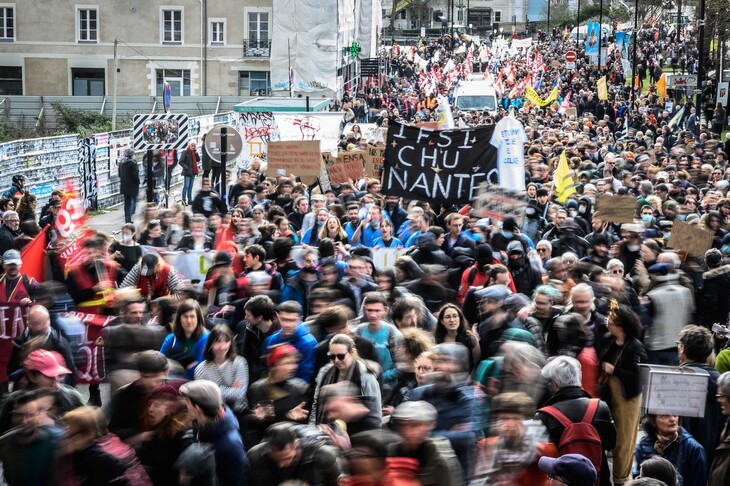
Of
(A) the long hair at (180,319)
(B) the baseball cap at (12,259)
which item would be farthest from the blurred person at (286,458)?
(B) the baseball cap at (12,259)

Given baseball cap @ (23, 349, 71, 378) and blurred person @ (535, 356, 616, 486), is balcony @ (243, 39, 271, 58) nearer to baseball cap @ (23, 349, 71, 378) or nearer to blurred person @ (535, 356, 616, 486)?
baseball cap @ (23, 349, 71, 378)

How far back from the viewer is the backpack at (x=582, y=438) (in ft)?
21.8

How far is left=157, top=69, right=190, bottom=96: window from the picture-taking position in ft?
185

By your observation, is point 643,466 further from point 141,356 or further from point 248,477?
point 141,356

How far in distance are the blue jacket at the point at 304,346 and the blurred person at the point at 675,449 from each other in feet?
7.18

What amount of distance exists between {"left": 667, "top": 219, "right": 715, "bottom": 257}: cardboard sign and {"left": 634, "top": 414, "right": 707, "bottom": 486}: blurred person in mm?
4924

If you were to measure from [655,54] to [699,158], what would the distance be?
4868 centimetres

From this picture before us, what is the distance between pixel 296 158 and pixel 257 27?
3884 cm

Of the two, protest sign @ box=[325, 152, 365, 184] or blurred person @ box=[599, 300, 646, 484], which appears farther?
protest sign @ box=[325, 152, 365, 184]

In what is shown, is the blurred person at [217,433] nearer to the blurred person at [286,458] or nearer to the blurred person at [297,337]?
the blurred person at [286,458]

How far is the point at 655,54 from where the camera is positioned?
67688mm

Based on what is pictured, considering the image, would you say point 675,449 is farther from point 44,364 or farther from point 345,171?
point 345,171

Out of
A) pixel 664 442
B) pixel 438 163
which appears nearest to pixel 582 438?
pixel 664 442

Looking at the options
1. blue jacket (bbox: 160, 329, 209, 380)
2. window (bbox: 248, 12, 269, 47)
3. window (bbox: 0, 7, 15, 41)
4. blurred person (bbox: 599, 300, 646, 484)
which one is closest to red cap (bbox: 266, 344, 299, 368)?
blue jacket (bbox: 160, 329, 209, 380)
